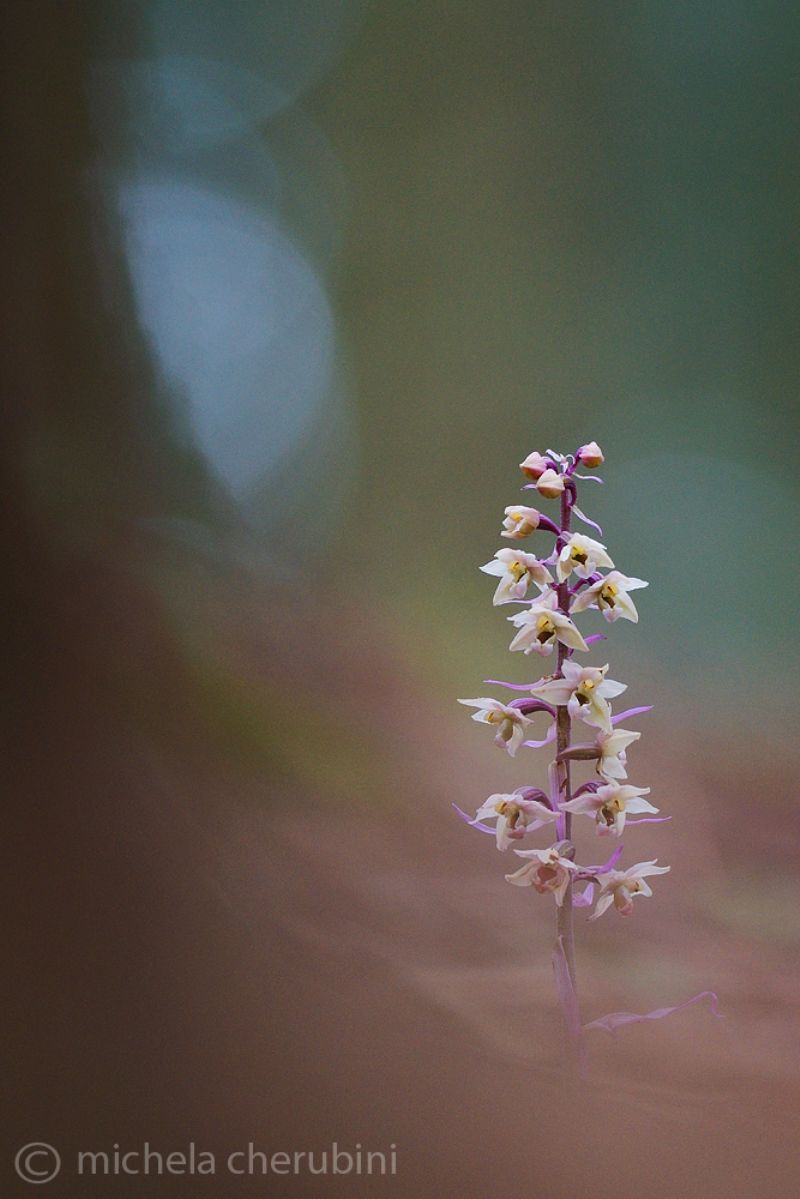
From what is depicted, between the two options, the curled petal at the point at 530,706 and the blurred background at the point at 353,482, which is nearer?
the curled petal at the point at 530,706

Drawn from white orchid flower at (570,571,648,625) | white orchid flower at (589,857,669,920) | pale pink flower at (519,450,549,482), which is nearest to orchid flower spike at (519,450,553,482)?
pale pink flower at (519,450,549,482)

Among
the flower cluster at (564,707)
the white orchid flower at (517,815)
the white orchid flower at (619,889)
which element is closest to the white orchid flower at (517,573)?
the flower cluster at (564,707)

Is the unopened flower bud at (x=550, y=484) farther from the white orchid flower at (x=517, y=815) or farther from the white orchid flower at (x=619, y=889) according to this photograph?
the white orchid flower at (x=619, y=889)

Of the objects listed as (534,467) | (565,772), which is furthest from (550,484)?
(565,772)
